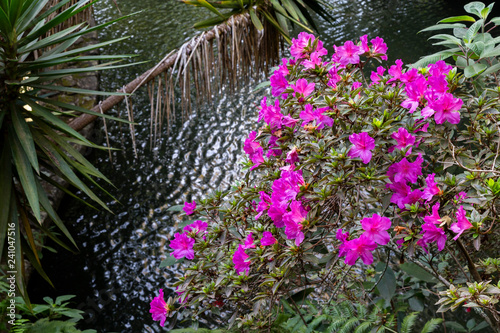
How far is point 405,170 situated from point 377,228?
23 cm

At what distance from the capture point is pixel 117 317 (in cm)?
290

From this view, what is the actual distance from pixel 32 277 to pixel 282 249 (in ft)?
8.60

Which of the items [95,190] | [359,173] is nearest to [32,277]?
[95,190]

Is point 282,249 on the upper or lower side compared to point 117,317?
upper

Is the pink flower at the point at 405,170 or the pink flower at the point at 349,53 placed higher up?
the pink flower at the point at 349,53

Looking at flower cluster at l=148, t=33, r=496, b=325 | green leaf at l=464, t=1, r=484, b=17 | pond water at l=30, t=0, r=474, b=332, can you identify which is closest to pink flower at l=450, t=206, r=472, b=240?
flower cluster at l=148, t=33, r=496, b=325

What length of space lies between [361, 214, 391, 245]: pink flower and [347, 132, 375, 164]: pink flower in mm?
182

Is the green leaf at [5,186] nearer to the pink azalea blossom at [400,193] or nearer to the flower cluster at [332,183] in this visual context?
the flower cluster at [332,183]

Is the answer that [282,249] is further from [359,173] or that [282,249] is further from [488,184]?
[488,184]

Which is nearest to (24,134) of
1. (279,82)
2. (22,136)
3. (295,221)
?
(22,136)

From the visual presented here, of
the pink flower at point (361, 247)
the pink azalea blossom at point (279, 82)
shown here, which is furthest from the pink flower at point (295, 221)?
the pink azalea blossom at point (279, 82)

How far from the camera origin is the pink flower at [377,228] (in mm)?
1182

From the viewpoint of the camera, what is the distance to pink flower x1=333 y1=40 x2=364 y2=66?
1.62 meters

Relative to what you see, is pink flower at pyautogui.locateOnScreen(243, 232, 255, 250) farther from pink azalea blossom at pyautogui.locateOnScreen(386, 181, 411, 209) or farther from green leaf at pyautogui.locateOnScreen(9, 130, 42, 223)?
green leaf at pyautogui.locateOnScreen(9, 130, 42, 223)
